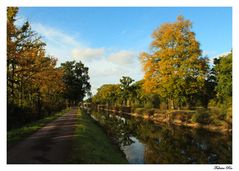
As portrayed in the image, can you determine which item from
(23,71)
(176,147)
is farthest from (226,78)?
(23,71)

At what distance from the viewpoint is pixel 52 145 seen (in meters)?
15.8

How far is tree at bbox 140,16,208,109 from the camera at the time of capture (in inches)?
1491

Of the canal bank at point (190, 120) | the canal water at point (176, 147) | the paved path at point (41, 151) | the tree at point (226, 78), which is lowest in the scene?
the canal water at point (176, 147)

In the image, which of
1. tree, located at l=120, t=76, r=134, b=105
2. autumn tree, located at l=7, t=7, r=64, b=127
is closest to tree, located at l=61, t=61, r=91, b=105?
tree, located at l=120, t=76, r=134, b=105

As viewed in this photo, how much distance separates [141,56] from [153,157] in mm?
27151

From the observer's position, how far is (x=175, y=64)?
3962 centimetres

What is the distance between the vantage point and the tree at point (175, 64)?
37.9 metres

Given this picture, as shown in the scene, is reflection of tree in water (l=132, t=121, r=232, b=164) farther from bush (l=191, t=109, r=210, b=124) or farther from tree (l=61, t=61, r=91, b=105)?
tree (l=61, t=61, r=91, b=105)

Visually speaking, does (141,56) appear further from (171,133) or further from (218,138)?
(218,138)

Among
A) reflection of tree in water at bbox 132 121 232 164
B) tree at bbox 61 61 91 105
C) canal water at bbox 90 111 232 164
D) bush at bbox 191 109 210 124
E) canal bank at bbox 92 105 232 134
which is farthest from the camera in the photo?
tree at bbox 61 61 91 105

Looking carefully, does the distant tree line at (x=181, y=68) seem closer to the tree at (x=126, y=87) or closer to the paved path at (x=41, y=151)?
the paved path at (x=41, y=151)

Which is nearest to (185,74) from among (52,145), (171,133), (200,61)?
(200,61)

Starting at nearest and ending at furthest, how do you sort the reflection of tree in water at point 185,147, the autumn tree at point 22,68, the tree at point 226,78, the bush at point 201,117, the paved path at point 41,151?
the paved path at point 41,151 < the reflection of tree in water at point 185,147 < the autumn tree at point 22,68 < the bush at point 201,117 < the tree at point 226,78

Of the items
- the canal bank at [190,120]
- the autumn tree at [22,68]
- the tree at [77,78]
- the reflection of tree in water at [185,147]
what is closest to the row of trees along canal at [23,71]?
the autumn tree at [22,68]
